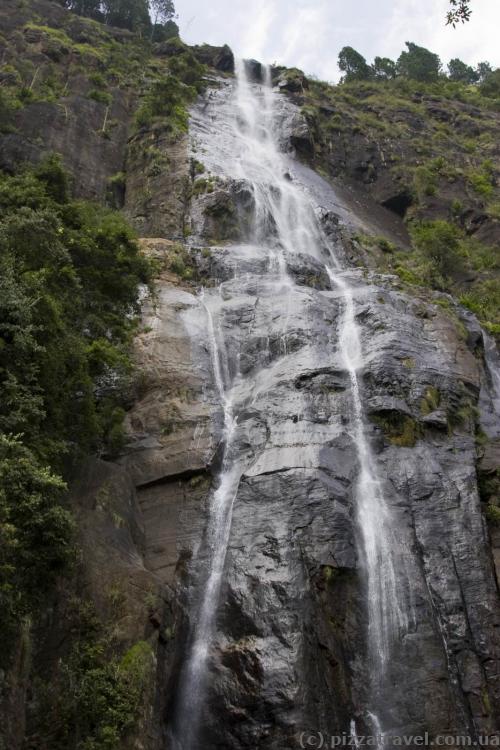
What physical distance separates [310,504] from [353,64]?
2245 inches

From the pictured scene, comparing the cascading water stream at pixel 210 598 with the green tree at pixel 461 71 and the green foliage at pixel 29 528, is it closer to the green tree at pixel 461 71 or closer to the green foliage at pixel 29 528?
the green foliage at pixel 29 528

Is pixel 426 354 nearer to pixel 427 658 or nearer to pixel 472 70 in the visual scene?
pixel 427 658

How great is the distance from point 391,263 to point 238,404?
15.1 m

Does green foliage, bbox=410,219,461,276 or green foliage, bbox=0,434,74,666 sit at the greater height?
green foliage, bbox=410,219,461,276

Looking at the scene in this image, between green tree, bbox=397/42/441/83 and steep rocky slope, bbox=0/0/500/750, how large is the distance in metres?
43.8

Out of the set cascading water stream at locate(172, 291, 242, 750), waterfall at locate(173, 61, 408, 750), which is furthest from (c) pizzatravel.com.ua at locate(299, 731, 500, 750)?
cascading water stream at locate(172, 291, 242, 750)

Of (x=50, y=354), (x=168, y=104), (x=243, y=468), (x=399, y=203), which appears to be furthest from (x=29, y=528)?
(x=399, y=203)

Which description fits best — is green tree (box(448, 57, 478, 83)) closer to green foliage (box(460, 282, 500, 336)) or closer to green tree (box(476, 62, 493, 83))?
green tree (box(476, 62, 493, 83))

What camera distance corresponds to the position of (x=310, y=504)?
13.5 m

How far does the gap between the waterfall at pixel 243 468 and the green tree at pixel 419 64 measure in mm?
36039

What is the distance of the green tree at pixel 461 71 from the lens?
69938 millimetres

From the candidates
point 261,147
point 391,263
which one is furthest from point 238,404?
point 261,147

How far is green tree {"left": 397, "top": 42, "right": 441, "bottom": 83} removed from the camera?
198ft

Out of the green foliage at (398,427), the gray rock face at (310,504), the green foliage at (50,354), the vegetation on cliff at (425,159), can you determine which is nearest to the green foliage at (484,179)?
the vegetation on cliff at (425,159)
